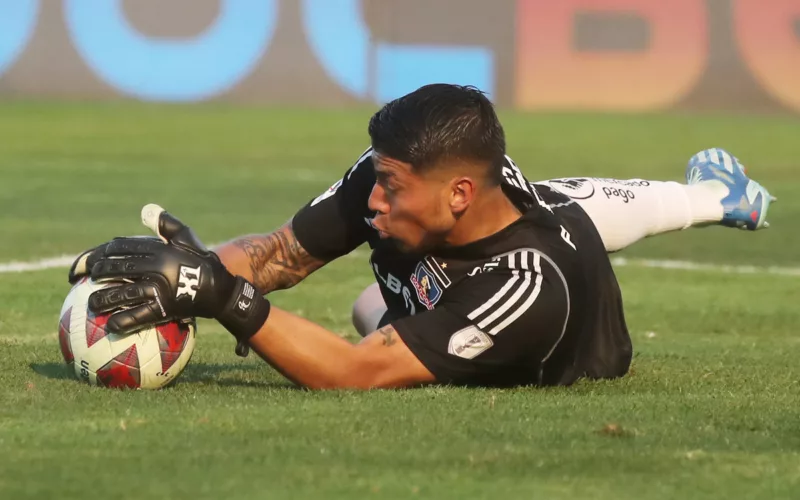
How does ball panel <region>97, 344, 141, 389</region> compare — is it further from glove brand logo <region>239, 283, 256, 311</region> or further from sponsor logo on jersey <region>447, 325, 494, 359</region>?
sponsor logo on jersey <region>447, 325, 494, 359</region>

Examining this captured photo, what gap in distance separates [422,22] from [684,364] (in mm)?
19711

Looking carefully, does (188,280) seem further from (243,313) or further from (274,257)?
(274,257)

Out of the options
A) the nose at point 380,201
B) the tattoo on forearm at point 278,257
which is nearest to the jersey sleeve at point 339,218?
the tattoo on forearm at point 278,257

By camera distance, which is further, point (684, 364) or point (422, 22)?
point (422, 22)

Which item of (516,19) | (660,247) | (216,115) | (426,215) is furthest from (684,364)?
(516,19)

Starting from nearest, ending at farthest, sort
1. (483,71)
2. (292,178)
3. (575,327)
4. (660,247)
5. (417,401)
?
(417,401) → (575,327) → (660,247) → (292,178) → (483,71)

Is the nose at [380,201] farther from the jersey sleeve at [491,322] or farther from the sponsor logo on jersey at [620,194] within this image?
the sponsor logo on jersey at [620,194]

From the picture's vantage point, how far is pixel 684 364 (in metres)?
5.65

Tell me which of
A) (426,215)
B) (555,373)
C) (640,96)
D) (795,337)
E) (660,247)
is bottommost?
(640,96)

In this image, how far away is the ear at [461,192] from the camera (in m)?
4.53

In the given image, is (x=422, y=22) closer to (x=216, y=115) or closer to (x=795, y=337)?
(x=216, y=115)

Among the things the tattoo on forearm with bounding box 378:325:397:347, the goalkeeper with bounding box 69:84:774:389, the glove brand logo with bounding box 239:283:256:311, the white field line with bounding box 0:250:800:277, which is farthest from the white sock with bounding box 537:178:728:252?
the white field line with bounding box 0:250:800:277

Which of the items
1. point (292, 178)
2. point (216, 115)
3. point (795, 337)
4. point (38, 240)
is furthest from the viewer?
point (216, 115)

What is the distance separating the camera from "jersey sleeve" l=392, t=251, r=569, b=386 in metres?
4.54
